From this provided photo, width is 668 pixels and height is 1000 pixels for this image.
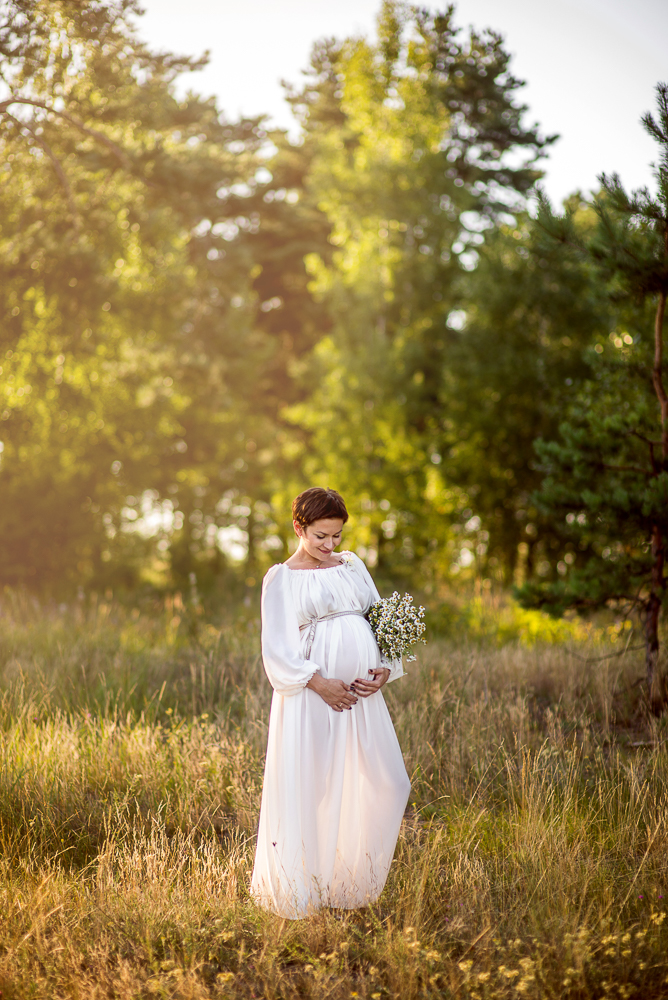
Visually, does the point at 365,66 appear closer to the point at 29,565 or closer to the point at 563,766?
the point at 29,565

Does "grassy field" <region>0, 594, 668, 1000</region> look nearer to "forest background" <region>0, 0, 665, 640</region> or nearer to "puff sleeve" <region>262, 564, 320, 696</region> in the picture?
"puff sleeve" <region>262, 564, 320, 696</region>

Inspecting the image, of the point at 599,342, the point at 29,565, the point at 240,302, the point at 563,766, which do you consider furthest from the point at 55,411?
the point at 563,766

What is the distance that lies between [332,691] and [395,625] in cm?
44

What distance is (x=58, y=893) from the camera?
380cm

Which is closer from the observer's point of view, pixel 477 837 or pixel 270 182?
pixel 477 837

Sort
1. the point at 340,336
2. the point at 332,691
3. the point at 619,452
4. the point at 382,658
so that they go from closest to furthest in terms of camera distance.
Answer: the point at 332,691 < the point at 382,658 < the point at 619,452 < the point at 340,336

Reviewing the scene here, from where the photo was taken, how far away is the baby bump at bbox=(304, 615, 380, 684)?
12.2 ft

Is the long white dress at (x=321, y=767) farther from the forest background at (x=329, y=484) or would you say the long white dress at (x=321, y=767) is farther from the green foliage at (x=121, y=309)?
the green foliage at (x=121, y=309)

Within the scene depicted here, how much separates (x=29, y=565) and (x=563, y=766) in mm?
13489

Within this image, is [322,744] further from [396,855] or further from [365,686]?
[396,855]

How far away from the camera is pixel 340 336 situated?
648 inches

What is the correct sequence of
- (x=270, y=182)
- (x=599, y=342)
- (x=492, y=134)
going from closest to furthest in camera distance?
(x=599, y=342), (x=492, y=134), (x=270, y=182)

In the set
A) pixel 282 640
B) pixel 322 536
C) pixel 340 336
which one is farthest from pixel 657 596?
pixel 340 336

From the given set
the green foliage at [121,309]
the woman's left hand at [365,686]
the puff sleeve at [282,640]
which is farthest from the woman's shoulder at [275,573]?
the green foliage at [121,309]
